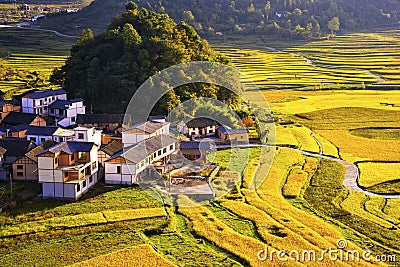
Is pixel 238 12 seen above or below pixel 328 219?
above

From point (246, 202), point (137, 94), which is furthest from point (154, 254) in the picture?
point (137, 94)

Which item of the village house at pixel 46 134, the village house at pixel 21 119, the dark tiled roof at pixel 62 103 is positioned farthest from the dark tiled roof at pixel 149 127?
the village house at pixel 21 119

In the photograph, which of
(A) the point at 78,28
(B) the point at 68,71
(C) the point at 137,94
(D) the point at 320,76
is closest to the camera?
(C) the point at 137,94

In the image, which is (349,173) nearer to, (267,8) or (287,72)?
(287,72)

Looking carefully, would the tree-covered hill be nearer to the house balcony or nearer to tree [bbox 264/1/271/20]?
tree [bbox 264/1/271/20]

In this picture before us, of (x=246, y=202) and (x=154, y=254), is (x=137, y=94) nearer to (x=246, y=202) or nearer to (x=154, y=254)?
(x=246, y=202)

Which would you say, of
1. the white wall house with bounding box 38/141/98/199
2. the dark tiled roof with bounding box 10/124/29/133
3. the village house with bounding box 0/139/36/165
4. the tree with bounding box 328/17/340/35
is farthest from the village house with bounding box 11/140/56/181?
the tree with bounding box 328/17/340/35
